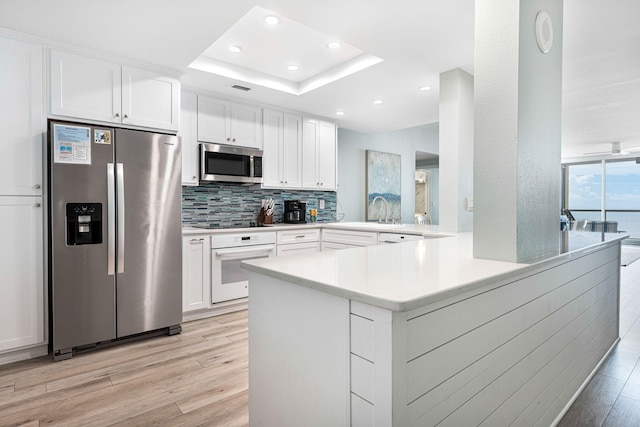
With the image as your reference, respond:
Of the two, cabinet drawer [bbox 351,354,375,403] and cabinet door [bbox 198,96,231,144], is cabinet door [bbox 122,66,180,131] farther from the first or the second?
cabinet drawer [bbox 351,354,375,403]

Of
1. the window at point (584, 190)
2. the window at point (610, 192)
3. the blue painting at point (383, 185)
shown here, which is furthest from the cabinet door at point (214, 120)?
the window at point (584, 190)

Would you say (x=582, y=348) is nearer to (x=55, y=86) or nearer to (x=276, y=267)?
(x=276, y=267)

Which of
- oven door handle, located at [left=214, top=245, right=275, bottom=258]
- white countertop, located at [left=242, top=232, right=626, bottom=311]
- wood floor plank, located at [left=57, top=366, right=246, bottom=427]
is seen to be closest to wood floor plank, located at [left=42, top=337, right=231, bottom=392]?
wood floor plank, located at [left=57, top=366, right=246, bottom=427]

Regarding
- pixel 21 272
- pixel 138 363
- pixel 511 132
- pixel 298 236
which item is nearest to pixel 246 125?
pixel 298 236

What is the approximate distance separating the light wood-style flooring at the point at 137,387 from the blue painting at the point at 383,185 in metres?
3.55

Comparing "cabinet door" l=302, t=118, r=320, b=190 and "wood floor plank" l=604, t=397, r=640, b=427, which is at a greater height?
"cabinet door" l=302, t=118, r=320, b=190

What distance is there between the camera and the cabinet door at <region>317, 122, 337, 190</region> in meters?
4.65

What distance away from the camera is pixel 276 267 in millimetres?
1265

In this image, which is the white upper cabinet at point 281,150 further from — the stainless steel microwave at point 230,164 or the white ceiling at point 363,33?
the white ceiling at point 363,33

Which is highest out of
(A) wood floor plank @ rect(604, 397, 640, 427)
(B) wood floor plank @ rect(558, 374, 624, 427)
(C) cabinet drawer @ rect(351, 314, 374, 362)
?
(C) cabinet drawer @ rect(351, 314, 374, 362)

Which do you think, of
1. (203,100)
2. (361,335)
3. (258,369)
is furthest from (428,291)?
(203,100)

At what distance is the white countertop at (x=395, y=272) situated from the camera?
91cm

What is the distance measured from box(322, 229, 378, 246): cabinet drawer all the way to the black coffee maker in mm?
417

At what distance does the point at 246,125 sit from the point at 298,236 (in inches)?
53.9
